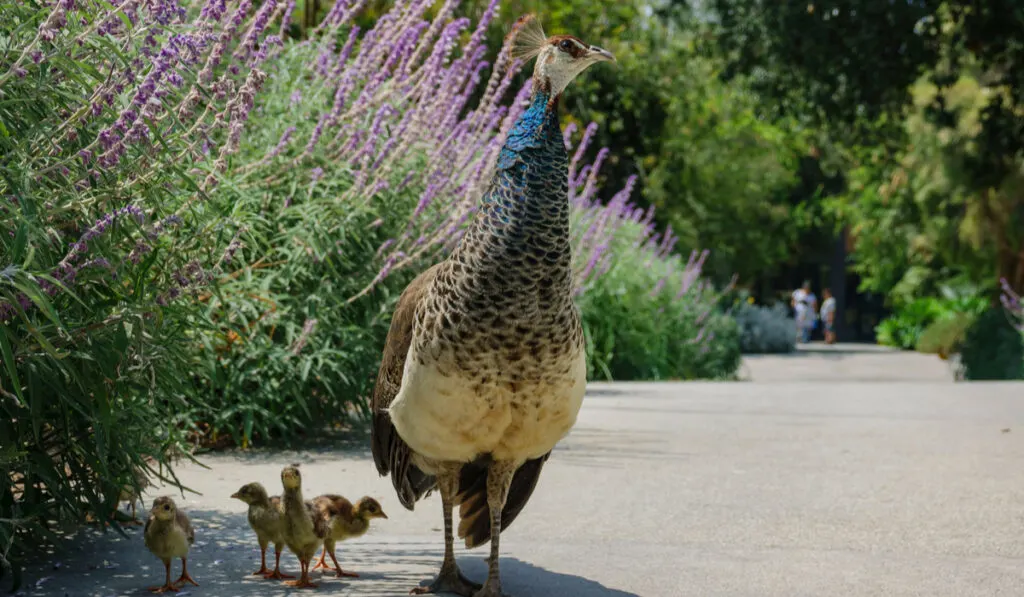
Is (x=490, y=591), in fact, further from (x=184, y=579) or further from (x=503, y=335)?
(x=184, y=579)

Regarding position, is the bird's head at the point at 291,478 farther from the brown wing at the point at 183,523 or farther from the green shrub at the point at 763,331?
the green shrub at the point at 763,331

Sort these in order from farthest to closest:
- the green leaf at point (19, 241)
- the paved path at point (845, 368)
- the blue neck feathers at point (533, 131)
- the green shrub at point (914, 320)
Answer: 1. the green shrub at point (914, 320)
2. the paved path at point (845, 368)
3. the blue neck feathers at point (533, 131)
4. the green leaf at point (19, 241)

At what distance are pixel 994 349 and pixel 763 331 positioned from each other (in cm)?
1541

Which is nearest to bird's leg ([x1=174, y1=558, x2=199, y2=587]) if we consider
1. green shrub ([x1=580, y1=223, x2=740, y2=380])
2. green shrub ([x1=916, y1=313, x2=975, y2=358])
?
green shrub ([x1=580, y1=223, x2=740, y2=380])

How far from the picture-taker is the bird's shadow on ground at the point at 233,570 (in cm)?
474

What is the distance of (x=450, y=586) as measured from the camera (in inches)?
189

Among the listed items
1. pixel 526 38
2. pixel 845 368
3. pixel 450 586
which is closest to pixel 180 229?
pixel 526 38

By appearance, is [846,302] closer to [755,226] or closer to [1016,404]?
[755,226]

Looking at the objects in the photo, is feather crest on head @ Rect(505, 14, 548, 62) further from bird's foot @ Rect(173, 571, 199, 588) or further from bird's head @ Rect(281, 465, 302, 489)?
bird's foot @ Rect(173, 571, 199, 588)

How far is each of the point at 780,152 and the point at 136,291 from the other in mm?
41946

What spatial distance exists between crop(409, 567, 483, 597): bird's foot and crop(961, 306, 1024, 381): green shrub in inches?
601

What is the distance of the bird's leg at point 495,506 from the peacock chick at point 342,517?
584 millimetres

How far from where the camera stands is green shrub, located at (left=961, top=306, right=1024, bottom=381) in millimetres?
18234

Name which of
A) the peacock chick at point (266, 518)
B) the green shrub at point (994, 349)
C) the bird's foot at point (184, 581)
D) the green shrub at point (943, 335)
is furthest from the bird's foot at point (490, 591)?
the green shrub at point (943, 335)
